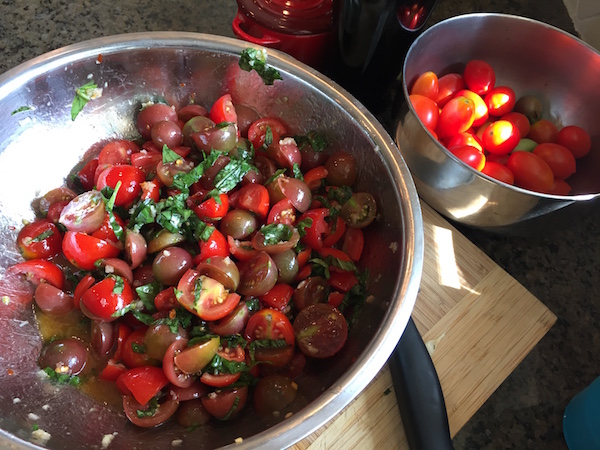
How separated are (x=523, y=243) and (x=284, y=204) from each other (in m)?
0.63

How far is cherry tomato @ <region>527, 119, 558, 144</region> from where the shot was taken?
1174 mm

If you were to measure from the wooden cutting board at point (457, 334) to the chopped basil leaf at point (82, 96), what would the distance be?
77cm

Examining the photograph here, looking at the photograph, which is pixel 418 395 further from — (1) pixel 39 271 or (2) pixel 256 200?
(1) pixel 39 271

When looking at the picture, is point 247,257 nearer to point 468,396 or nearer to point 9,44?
point 468,396

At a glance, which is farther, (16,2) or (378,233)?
(16,2)

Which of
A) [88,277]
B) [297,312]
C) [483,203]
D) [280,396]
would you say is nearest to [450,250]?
[483,203]

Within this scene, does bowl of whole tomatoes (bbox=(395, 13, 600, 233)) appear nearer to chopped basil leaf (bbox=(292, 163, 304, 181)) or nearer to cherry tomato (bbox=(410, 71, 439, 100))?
cherry tomato (bbox=(410, 71, 439, 100))

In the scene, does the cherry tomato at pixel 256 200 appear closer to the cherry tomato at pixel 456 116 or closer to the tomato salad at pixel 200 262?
the tomato salad at pixel 200 262

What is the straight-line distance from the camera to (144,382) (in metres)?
0.77

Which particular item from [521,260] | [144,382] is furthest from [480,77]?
[144,382]

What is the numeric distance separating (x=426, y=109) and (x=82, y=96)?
0.72m

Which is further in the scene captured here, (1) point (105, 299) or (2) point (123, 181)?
(2) point (123, 181)

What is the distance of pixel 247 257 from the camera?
90 centimetres

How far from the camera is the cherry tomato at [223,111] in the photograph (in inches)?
39.6
